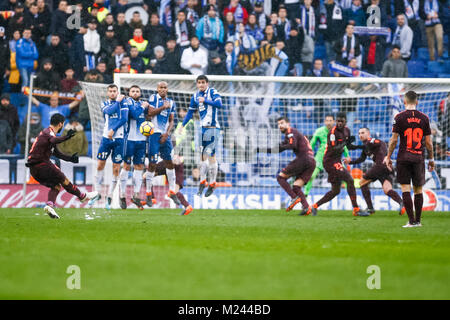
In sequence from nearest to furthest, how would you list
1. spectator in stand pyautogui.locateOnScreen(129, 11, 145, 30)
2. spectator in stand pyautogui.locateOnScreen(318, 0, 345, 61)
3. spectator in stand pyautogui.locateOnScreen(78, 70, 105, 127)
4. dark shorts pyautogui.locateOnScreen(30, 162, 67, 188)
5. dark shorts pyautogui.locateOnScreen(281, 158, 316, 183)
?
1. dark shorts pyautogui.locateOnScreen(30, 162, 67, 188)
2. dark shorts pyautogui.locateOnScreen(281, 158, 316, 183)
3. spectator in stand pyautogui.locateOnScreen(78, 70, 105, 127)
4. spectator in stand pyautogui.locateOnScreen(129, 11, 145, 30)
5. spectator in stand pyautogui.locateOnScreen(318, 0, 345, 61)

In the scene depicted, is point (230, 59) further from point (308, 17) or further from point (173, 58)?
point (308, 17)

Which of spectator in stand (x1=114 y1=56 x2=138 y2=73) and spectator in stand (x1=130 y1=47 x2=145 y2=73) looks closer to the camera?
spectator in stand (x1=114 y1=56 x2=138 y2=73)

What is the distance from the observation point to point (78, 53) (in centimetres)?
2073

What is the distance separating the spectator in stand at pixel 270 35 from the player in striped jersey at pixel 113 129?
7.78 metres

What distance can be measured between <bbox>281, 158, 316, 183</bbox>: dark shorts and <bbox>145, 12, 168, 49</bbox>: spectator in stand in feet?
23.8

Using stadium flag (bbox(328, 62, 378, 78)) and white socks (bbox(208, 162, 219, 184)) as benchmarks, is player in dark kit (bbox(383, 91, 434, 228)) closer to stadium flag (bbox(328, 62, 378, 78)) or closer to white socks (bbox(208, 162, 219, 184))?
white socks (bbox(208, 162, 219, 184))

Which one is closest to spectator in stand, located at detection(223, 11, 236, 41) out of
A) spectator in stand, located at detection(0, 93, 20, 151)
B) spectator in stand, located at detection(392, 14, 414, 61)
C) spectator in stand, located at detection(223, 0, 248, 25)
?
spectator in stand, located at detection(223, 0, 248, 25)

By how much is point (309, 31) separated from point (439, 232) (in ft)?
40.7

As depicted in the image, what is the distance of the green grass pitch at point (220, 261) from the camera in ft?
17.0

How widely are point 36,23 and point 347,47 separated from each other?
29.6 ft

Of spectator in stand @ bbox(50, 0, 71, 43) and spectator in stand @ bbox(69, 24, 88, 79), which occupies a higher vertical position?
spectator in stand @ bbox(50, 0, 71, 43)

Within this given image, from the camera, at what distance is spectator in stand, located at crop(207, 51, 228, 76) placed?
20641mm

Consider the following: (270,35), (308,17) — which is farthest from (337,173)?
(308,17)

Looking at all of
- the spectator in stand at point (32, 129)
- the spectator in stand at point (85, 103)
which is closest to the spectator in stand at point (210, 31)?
the spectator in stand at point (85, 103)
